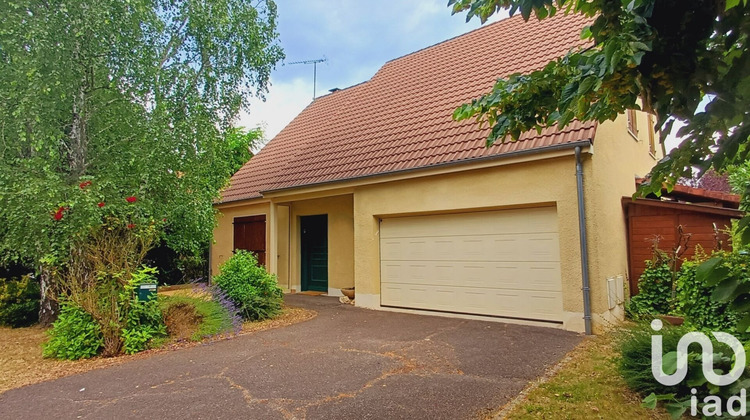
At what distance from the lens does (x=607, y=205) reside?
7.12m

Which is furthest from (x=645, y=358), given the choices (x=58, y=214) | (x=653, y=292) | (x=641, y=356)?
(x=58, y=214)

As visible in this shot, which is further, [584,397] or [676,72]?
[584,397]

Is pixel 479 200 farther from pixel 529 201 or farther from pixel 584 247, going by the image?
pixel 584 247

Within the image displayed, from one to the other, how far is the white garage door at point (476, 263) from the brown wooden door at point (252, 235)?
483cm

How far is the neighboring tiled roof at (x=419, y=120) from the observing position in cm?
821

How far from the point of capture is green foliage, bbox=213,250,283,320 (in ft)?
26.4

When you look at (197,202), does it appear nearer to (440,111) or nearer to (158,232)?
(158,232)

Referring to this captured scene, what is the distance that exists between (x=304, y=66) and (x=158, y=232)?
1595 cm

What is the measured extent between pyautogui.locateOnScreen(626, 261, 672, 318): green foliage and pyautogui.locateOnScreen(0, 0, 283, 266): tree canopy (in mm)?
8251

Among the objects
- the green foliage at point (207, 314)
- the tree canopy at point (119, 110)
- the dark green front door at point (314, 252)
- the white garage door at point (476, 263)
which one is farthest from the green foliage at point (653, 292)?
the tree canopy at point (119, 110)

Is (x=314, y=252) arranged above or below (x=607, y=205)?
below

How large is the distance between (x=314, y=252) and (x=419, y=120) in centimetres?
488

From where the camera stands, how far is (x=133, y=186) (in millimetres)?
6922

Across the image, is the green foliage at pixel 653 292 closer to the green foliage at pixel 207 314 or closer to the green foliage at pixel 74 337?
the green foliage at pixel 207 314
